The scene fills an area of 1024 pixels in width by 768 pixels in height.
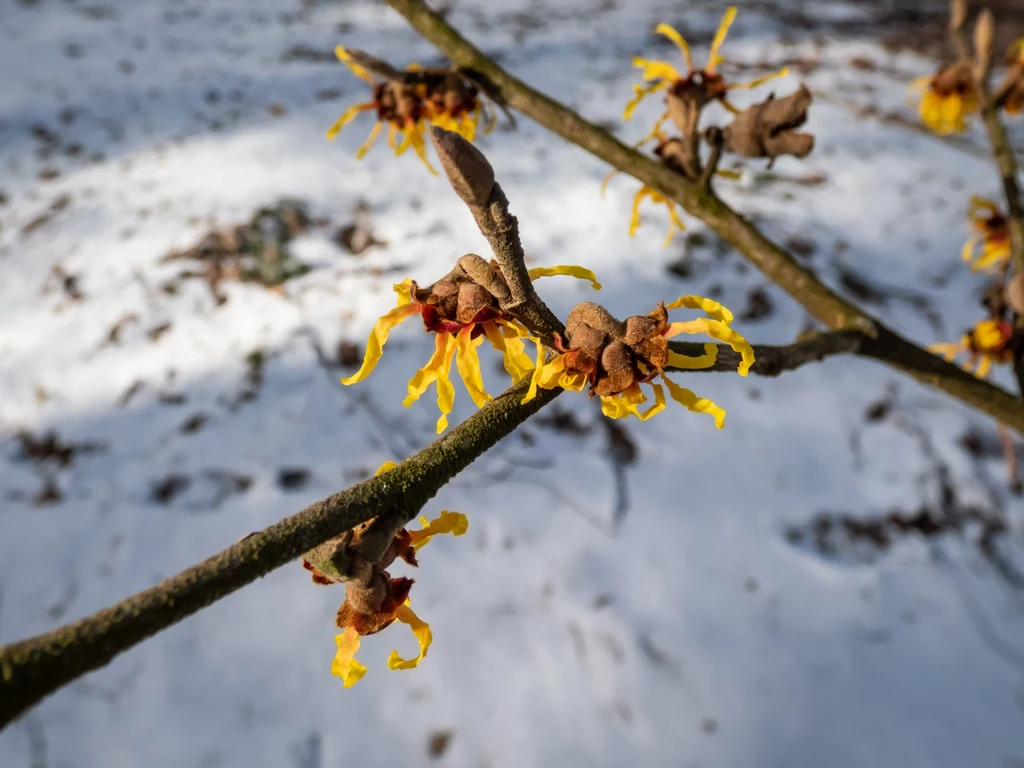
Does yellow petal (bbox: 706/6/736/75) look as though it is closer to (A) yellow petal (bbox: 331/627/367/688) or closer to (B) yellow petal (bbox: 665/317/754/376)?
(B) yellow petal (bbox: 665/317/754/376)

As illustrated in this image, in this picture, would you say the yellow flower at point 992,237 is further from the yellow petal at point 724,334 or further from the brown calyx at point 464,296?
the brown calyx at point 464,296

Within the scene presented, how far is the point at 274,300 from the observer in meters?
3.56

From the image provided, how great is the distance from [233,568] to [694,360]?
1.87 ft

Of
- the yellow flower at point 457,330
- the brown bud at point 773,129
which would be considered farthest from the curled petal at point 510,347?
the brown bud at point 773,129

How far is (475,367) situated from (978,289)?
3947mm

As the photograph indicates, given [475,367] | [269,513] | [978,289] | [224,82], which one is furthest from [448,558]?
[224,82]

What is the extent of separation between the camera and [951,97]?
1979 mm

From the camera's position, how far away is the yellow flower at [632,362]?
754 mm

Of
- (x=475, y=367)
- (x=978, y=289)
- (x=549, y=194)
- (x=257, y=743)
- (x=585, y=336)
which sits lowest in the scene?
(x=257, y=743)

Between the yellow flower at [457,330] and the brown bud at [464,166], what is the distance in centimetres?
22

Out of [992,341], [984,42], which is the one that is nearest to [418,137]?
[984,42]

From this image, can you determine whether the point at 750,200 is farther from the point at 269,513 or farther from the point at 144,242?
the point at 144,242

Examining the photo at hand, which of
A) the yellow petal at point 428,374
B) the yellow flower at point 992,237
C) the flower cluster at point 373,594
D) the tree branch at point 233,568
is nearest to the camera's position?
the tree branch at point 233,568

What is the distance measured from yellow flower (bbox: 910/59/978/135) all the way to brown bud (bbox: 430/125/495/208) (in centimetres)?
210
